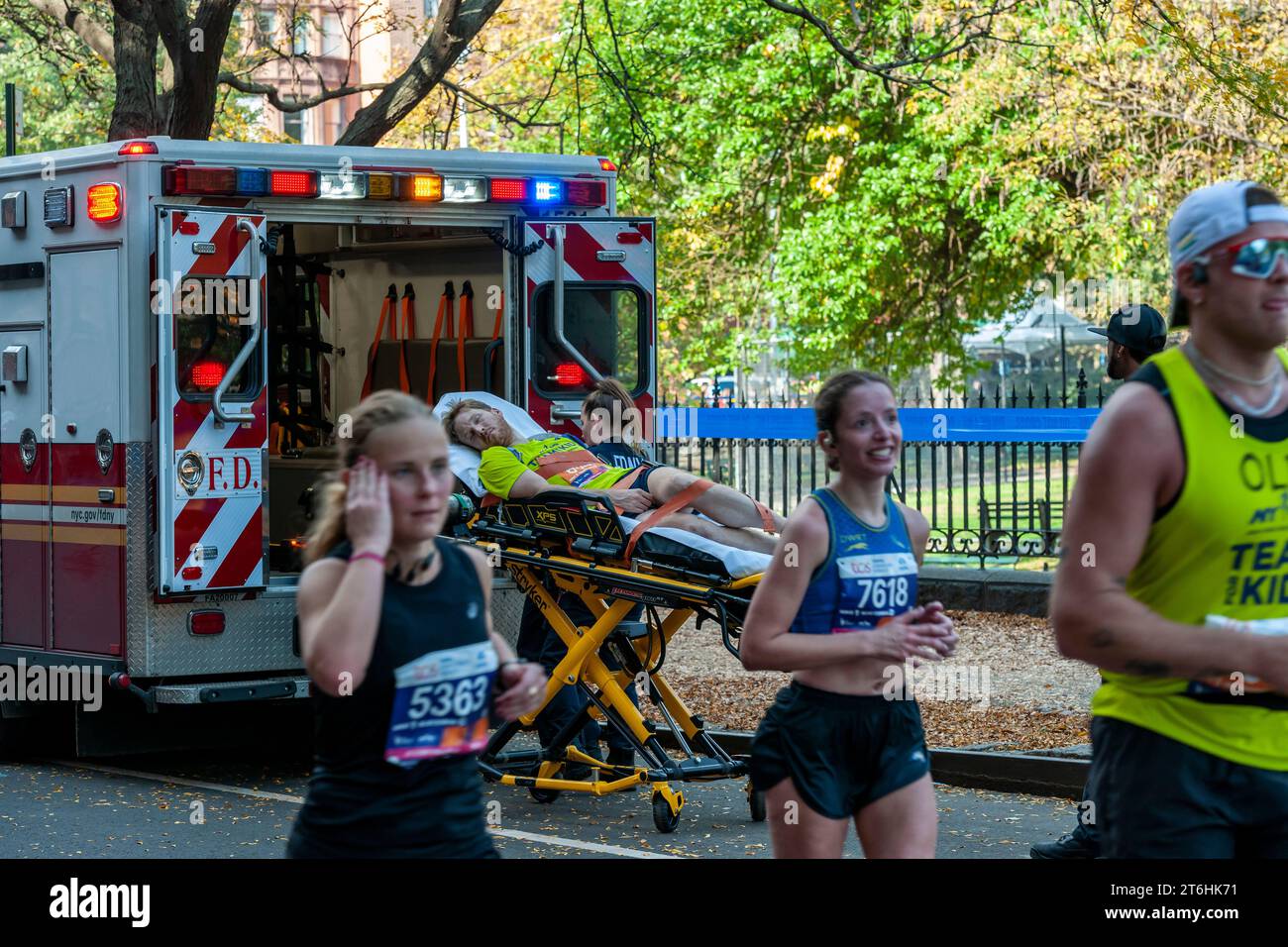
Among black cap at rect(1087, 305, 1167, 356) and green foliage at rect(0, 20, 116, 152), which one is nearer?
black cap at rect(1087, 305, 1167, 356)

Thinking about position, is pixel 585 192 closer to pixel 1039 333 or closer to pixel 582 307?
pixel 582 307

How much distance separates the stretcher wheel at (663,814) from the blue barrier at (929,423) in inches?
202

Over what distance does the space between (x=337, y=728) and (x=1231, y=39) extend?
987cm

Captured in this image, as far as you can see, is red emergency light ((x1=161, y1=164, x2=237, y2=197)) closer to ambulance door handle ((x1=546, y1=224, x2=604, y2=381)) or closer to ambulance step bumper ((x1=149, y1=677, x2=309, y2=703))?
ambulance door handle ((x1=546, y1=224, x2=604, y2=381))

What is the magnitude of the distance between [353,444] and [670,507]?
4.03 metres

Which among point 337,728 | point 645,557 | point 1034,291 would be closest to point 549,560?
point 645,557

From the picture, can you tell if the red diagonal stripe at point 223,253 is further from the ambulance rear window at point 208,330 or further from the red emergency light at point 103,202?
the red emergency light at point 103,202

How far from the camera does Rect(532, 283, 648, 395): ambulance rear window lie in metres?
9.62

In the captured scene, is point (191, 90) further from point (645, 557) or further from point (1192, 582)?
point (1192, 582)

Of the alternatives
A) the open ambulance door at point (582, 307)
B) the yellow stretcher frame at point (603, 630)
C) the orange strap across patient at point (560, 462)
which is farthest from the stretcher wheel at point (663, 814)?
the open ambulance door at point (582, 307)

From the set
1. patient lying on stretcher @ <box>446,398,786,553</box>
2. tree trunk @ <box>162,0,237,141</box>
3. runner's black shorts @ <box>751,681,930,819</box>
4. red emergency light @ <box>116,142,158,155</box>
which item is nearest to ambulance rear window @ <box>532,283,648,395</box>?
patient lying on stretcher @ <box>446,398,786,553</box>

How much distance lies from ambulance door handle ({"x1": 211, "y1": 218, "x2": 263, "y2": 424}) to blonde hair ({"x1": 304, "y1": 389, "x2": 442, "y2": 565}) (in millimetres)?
4772

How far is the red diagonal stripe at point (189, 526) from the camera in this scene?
820 centimetres

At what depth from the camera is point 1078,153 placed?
1842 centimetres
